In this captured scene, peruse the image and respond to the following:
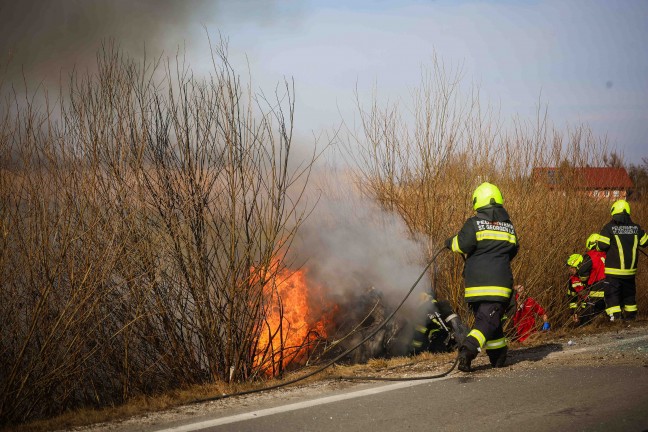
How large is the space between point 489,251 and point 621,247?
5473 mm

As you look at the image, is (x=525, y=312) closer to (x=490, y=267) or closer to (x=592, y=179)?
(x=490, y=267)

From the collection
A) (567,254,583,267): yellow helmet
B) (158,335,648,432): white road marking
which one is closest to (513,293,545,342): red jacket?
(567,254,583,267): yellow helmet

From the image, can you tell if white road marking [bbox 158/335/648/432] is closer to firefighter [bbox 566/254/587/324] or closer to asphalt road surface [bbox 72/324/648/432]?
asphalt road surface [bbox 72/324/648/432]

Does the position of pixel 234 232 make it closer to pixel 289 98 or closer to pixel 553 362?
pixel 289 98

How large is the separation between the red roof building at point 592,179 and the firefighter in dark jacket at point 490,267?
479 centimetres

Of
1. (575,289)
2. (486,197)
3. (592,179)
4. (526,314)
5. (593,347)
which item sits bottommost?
(593,347)

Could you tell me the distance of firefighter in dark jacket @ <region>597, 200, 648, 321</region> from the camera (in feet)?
35.3

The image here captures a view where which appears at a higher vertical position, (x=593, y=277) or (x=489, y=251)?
(x=489, y=251)

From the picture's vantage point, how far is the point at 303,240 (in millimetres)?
10133

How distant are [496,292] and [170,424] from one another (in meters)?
3.30

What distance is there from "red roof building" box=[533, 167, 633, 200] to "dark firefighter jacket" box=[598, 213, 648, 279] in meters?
1.26

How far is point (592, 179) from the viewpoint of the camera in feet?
41.0

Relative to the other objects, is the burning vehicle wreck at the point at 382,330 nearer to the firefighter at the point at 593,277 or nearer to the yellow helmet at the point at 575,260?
the yellow helmet at the point at 575,260

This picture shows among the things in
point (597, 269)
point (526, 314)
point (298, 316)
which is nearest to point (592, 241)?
point (597, 269)
